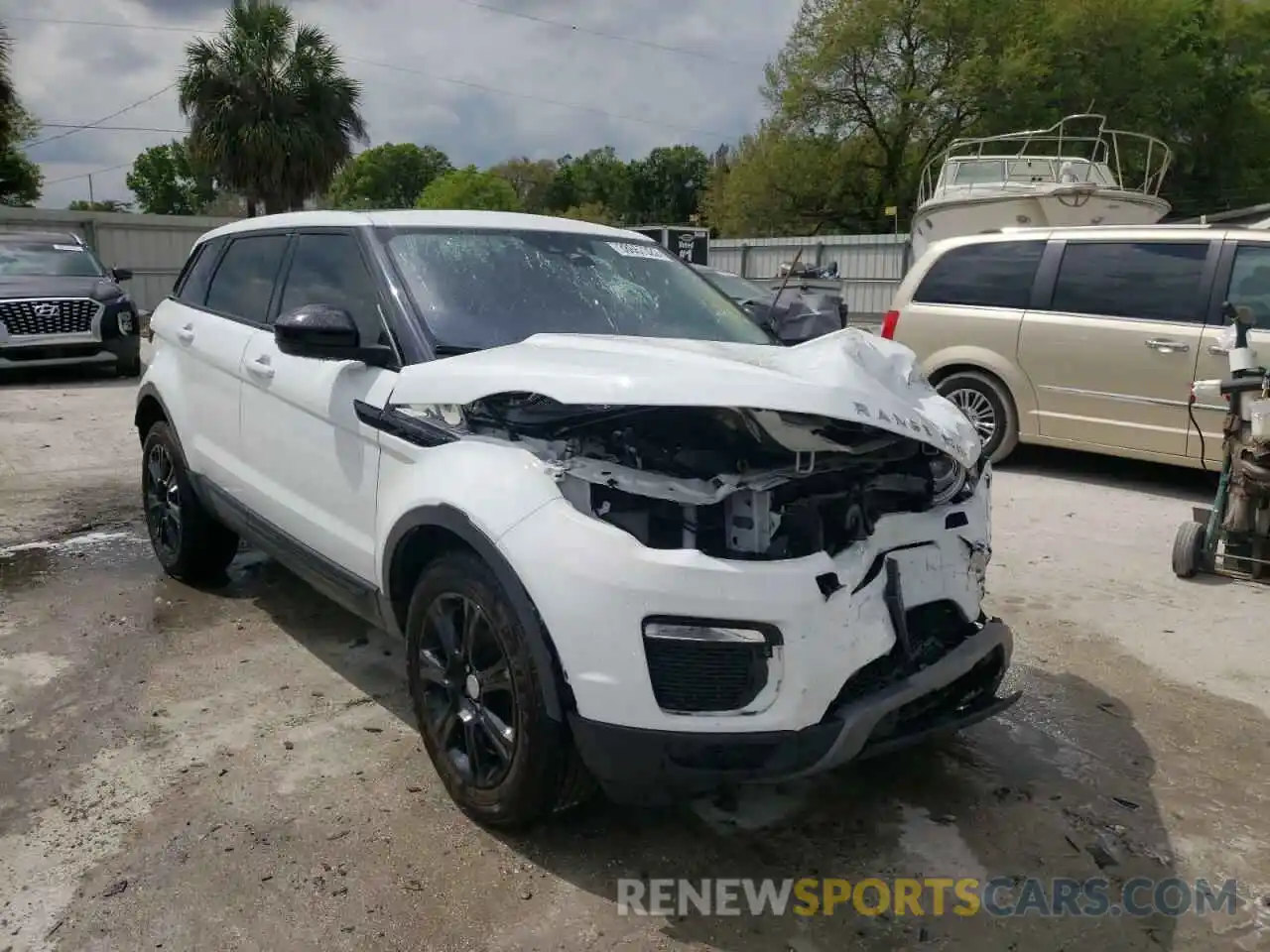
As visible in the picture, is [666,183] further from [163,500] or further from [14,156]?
[163,500]

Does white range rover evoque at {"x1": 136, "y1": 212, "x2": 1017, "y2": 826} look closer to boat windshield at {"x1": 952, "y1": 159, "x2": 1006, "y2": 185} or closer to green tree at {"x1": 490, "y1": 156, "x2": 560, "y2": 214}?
boat windshield at {"x1": 952, "y1": 159, "x2": 1006, "y2": 185}

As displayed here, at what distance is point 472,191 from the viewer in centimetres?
7231

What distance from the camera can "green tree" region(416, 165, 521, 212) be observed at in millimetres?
70438

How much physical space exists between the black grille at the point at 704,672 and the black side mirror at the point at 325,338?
57.1 inches

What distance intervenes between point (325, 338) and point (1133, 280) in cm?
604

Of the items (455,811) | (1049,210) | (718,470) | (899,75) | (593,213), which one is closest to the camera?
(718,470)

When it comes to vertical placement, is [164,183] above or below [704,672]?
above

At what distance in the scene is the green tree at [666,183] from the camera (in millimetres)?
71938

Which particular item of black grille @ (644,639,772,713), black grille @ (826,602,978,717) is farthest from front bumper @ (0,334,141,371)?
black grille @ (826,602,978,717)

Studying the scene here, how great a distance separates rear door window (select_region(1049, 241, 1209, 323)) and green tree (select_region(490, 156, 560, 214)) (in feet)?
249

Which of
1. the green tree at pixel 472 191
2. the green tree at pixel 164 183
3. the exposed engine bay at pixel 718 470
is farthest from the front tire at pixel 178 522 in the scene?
the green tree at pixel 164 183

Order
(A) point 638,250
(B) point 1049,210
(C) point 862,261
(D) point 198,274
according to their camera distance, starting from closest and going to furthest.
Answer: (A) point 638,250 < (D) point 198,274 < (B) point 1049,210 < (C) point 862,261

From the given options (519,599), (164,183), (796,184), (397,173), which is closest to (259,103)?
(796,184)

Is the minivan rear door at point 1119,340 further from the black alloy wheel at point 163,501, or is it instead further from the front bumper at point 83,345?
the front bumper at point 83,345
